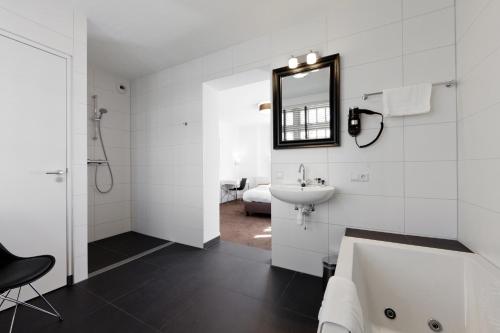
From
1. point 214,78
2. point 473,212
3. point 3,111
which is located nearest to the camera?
point 473,212

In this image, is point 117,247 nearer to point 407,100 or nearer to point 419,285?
point 419,285

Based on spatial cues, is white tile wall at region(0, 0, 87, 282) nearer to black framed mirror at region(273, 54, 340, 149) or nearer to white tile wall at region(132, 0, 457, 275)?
white tile wall at region(132, 0, 457, 275)

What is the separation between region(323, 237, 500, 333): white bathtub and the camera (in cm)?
113

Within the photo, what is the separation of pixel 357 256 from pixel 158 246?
8.22 feet

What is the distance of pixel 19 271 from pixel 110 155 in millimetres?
2187

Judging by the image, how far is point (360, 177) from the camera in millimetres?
1860

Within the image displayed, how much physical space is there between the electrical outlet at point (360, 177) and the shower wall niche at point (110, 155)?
3374 millimetres

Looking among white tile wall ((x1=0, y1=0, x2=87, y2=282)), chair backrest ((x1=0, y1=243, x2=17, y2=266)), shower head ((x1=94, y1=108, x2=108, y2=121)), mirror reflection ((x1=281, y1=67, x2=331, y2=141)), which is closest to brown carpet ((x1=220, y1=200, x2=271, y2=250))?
mirror reflection ((x1=281, y1=67, x2=331, y2=141))

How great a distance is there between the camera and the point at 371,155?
71.4 inches

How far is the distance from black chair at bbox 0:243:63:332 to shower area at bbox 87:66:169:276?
4.18ft

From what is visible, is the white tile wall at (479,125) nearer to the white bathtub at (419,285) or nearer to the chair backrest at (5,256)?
the white bathtub at (419,285)

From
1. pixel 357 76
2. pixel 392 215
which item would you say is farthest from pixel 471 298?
pixel 357 76

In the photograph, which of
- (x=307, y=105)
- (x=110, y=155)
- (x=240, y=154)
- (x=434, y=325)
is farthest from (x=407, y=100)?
(x=240, y=154)

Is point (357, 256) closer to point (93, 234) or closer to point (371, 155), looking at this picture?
point (371, 155)
